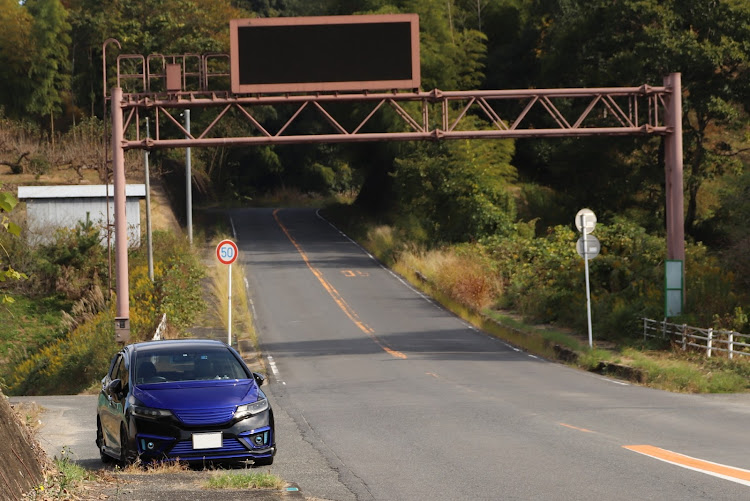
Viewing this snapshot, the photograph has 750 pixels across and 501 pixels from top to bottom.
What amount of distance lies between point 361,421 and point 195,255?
30392 millimetres

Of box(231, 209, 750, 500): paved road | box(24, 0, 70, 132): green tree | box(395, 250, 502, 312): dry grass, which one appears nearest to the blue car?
box(231, 209, 750, 500): paved road

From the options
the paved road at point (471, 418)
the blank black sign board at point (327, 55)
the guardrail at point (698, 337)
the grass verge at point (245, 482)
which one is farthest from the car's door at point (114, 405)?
the blank black sign board at point (327, 55)

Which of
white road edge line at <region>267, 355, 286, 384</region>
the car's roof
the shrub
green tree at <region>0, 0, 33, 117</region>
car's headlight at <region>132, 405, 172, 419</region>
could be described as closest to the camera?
car's headlight at <region>132, 405, 172, 419</region>

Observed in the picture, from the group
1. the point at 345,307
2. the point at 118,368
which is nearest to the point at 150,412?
the point at 118,368

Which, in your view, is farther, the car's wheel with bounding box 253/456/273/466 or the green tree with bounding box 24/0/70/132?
the green tree with bounding box 24/0/70/132

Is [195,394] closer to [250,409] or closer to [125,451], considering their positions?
[250,409]

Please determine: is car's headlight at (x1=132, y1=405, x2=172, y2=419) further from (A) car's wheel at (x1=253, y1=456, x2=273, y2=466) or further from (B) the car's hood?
(A) car's wheel at (x1=253, y1=456, x2=273, y2=466)

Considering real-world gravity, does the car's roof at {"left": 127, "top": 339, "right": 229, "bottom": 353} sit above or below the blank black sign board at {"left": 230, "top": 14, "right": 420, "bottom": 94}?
below

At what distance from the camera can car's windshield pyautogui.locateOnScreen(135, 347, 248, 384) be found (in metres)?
12.7

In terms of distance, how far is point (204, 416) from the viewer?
38.2 feet

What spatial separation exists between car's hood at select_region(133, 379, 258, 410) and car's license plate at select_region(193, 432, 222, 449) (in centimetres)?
32

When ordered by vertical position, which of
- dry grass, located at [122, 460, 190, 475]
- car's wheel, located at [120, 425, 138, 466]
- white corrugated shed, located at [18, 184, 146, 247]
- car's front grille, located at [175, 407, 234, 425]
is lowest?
dry grass, located at [122, 460, 190, 475]

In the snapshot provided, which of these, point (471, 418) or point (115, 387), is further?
point (471, 418)

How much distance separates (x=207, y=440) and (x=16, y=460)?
10.5 feet
